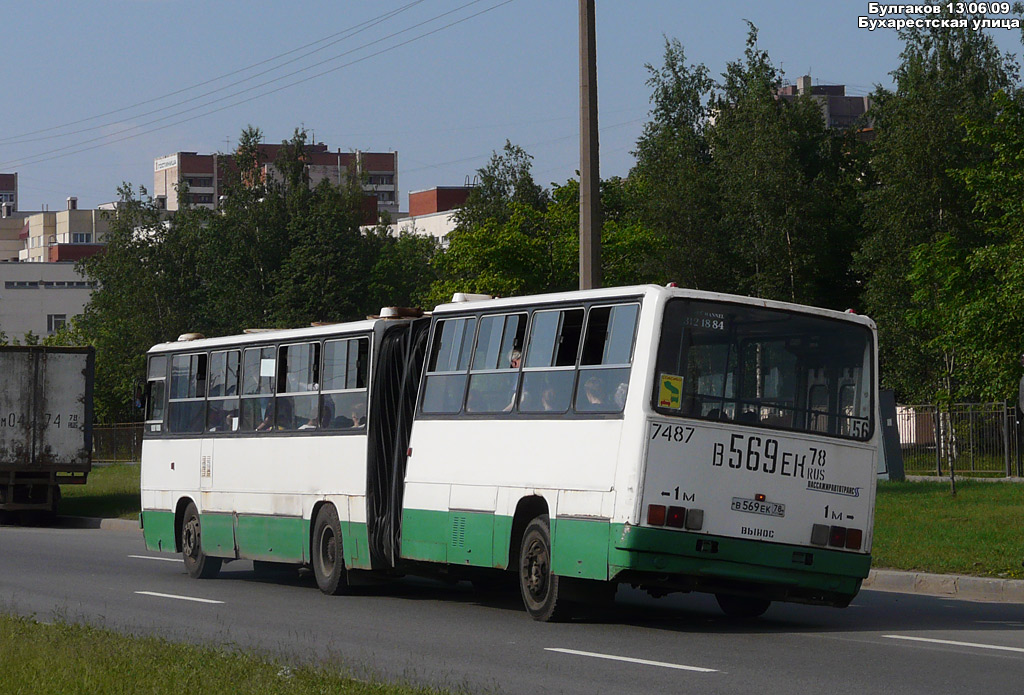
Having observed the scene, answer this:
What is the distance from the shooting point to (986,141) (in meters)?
37.2

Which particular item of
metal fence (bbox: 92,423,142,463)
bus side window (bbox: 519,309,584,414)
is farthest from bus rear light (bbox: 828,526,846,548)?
metal fence (bbox: 92,423,142,463)

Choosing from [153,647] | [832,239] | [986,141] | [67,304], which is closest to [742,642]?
[153,647]

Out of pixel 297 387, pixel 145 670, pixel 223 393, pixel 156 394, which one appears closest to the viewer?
pixel 145 670

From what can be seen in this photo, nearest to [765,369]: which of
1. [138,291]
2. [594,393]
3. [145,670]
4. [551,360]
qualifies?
[594,393]

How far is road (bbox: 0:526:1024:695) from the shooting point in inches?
401

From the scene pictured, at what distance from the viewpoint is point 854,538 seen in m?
13.5

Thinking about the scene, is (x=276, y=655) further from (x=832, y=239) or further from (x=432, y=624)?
(x=832, y=239)

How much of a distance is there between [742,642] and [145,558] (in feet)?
42.2

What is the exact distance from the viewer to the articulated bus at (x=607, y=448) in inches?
511

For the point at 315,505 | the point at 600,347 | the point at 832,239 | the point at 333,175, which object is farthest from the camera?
the point at 333,175

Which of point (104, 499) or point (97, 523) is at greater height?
point (104, 499)

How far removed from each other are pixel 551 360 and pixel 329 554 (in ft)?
14.9

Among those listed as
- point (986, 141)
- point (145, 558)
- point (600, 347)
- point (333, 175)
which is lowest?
point (145, 558)

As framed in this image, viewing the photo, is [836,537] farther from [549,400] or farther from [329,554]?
[329,554]
